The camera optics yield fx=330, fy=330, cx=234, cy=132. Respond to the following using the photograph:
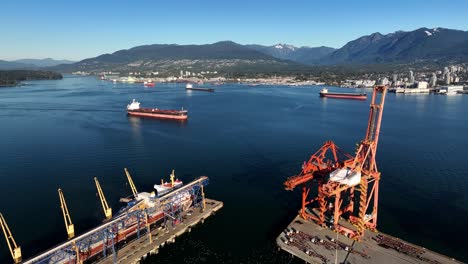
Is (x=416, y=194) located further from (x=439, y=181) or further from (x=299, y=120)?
(x=299, y=120)

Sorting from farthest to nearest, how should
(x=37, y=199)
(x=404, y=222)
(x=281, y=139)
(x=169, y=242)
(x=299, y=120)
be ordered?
1. (x=299, y=120)
2. (x=281, y=139)
3. (x=37, y=199)
4. (x=404, y=222)
5. (x=169, y=242)

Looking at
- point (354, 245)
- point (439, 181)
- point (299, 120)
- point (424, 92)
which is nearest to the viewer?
point (354, 245)

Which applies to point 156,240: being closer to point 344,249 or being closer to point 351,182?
point 344,249

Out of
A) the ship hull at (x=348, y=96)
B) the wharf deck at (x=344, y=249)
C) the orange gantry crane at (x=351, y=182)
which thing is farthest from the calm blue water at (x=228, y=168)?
the ship hull at (x=348, y=96)

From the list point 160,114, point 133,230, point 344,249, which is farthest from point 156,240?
point 160,114

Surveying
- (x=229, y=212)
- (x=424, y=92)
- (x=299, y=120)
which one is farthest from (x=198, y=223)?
(x=424, y=92)

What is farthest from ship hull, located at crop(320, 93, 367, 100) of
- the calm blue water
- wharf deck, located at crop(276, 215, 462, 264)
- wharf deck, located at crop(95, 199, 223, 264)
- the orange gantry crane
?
wharf deck, located at crop(276, 215, 462, 264)
